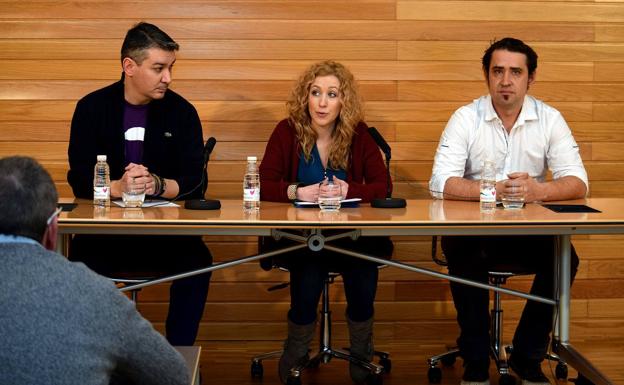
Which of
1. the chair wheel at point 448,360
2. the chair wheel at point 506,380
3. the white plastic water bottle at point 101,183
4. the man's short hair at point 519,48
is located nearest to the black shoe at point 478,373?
the chair wheel at point 506,380

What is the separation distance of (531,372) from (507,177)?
0.82 metres

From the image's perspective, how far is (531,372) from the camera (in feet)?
12.2

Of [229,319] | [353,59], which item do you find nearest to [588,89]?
[353,59]

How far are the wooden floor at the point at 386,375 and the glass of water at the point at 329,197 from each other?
35.9 inches

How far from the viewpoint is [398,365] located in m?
4.24

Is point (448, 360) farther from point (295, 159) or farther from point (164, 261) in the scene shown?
point (164, 261)

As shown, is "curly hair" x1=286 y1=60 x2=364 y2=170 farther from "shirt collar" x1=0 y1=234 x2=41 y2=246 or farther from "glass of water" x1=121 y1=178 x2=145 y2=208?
"shirt collar" x1=0 y1=234 x2=41 y2=246

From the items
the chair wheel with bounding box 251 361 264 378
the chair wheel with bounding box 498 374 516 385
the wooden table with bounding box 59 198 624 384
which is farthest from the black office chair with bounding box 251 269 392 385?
the wooden table with bounding box 59 198 624 384

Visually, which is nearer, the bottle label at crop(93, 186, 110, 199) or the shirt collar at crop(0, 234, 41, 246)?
the shirt collar at crop(0, 234, 41, 246)

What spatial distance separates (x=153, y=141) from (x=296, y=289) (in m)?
0.84

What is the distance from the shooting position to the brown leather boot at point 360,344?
3.77 metres

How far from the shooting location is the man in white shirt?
12.1 ft

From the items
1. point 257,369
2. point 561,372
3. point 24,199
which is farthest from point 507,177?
point 24,199

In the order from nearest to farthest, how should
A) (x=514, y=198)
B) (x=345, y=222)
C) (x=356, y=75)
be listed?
(x=345, y=222) → (x=514, y=198) → (x=356, y=75)
